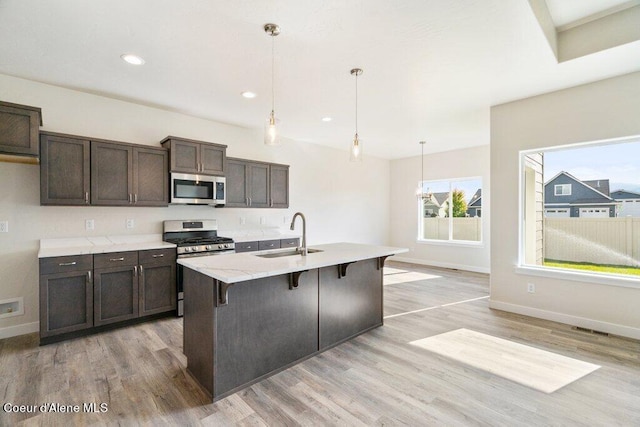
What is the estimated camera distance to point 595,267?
3.38 m

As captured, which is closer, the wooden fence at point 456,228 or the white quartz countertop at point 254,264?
the white quartz countertop at point 254,264

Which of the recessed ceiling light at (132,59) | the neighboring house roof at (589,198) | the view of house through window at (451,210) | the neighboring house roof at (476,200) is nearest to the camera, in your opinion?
the recessed ceiling light at (132,59)

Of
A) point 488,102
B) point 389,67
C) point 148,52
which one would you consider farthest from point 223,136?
point 488,102

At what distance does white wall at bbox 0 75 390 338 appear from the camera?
310cm

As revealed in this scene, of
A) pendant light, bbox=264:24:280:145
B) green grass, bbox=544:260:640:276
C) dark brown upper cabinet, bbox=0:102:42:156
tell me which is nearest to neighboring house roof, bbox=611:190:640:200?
green grass, bbox=544:260:640:276

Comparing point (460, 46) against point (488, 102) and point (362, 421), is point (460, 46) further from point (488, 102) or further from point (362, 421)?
point (362, 421)

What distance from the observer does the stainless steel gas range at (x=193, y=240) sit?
3.64m

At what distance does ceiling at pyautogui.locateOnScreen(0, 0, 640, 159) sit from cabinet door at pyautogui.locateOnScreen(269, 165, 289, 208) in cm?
121

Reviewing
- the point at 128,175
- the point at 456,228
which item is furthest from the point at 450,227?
the point at 128,175

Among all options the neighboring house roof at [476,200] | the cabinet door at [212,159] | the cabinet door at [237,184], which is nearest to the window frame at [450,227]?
the neighboring house roof at [476,200]

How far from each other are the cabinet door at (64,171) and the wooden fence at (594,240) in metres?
5.65

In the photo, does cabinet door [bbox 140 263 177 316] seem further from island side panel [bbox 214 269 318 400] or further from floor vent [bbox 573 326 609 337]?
floor vent [bbox 573 326 609 337]

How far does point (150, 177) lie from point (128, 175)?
0.79ft

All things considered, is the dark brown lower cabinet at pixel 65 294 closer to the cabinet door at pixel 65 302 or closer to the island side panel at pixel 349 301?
the cabinet door at pixel 65 302
